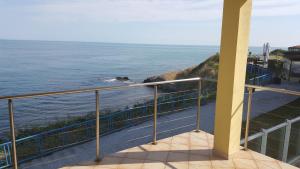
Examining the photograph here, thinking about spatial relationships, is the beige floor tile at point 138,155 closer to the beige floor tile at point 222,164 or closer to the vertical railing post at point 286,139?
the beige floor tile at point 222,164

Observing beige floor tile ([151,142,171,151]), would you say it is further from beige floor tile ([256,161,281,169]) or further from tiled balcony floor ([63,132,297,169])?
beige floor tile ([256,161,281,169])

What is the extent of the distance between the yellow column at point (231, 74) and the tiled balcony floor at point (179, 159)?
0.58 feet

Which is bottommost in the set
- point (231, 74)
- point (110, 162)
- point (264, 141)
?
point (264, 141)

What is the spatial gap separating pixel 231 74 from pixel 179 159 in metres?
1.25

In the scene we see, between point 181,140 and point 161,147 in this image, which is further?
point 181,140

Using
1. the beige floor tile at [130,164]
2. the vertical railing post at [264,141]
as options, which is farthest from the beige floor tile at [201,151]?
the vertical railing post at [264,141]

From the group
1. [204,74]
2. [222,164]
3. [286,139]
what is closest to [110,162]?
[222,164]

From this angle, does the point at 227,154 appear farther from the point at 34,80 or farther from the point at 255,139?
the point at 34,80

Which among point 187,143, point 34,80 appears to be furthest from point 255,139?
point 34,80

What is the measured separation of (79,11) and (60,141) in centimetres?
2429

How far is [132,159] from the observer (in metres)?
3.29

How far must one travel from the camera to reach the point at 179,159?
10.9ft

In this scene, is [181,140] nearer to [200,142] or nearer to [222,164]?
[200,142]

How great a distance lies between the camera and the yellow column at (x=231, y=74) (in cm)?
305
